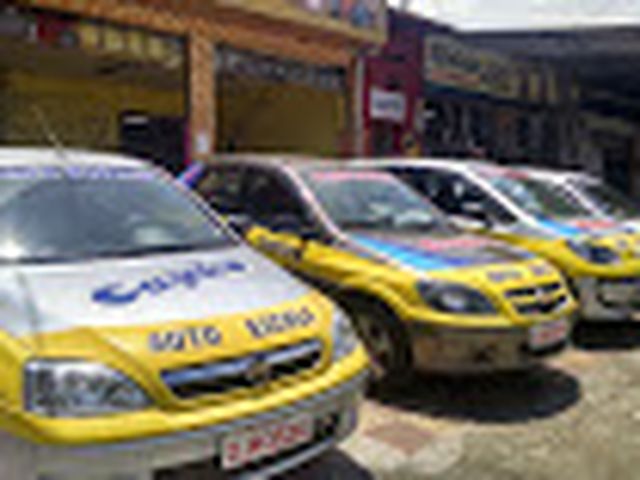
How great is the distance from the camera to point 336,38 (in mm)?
12984

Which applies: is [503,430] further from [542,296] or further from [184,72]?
[184,72]

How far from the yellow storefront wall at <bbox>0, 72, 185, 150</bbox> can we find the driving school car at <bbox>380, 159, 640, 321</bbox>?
10716 mm

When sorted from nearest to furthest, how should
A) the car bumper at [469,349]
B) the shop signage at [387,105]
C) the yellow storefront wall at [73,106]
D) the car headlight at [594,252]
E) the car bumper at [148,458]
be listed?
1. the car bumper at [148,458]
2. the car bumper at [469,349]
3. the car headlight at [594,252]
4. the shop signage at [387,105]
5. the yellow storefront wall at [73,106]

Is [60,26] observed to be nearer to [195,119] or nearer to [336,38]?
[195,119]

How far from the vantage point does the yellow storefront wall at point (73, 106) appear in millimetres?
15281

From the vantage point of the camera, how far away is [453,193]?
277 inches

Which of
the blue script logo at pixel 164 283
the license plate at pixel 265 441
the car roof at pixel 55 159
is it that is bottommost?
the license plate at pixel 265 441

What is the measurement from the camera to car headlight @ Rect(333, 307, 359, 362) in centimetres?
320

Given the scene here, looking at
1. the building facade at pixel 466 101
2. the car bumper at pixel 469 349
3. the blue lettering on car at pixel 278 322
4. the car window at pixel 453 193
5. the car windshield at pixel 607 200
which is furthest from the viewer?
the building facade at pixel 466 101

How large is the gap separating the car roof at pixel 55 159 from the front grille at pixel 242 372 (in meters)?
1.82

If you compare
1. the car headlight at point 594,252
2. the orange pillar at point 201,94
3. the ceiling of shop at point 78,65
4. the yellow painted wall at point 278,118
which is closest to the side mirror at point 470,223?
the car headlight at point 594,252

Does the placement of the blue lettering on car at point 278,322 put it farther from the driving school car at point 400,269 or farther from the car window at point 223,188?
the car window at point 223,188

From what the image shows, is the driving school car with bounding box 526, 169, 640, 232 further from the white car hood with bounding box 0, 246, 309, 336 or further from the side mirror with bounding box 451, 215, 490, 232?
the white car hood with bounding box 0, 246, 309, 336

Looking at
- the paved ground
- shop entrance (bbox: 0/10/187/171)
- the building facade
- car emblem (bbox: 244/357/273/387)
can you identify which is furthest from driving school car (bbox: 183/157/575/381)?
the building facade
